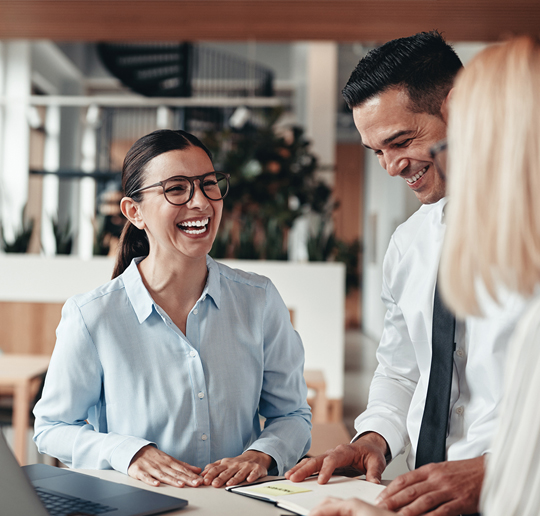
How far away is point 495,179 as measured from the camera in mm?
697

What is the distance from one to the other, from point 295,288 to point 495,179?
3.60m

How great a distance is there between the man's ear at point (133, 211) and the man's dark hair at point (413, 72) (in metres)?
0.59

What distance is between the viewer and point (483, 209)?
27.5 inches

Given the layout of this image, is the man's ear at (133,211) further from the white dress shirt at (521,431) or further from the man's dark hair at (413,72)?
the white dress shirt at (521,431)

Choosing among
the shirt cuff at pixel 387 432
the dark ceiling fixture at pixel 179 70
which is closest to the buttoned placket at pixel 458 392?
the shirt cuff at pixel 387 432

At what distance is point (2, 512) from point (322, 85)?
6.68 m

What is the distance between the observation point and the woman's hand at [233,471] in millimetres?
1110

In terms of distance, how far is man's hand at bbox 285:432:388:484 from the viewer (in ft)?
3.57

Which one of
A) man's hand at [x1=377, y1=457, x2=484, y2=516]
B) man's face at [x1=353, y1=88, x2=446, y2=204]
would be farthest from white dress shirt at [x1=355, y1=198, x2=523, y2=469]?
man's hand at [x1=377, y1=457, x2=484, y2=516]

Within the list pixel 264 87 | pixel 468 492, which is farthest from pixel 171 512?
pixel 264 87

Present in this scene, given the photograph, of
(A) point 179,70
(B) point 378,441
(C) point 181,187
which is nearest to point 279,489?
(B) point 378,441

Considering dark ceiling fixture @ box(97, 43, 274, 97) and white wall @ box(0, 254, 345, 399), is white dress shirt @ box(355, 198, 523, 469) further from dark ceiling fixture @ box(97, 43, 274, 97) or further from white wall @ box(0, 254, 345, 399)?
dark ceiling fixture @ box(97, 43, 274, 97)

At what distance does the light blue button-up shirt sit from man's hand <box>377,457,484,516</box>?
1.36 ft

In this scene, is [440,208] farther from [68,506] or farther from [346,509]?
[68,506]
